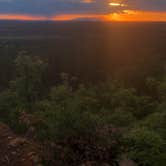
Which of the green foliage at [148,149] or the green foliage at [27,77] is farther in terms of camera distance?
the green foliage at [27,77]

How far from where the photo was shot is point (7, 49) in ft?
162

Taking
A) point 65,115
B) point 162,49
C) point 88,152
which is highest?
point 65,115

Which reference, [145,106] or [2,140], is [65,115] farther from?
[145,106]

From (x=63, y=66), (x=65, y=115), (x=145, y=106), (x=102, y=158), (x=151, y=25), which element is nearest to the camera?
(x=102, y=158)

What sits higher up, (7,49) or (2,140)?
(2,140)

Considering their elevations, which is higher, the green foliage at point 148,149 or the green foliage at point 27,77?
the green foliage at point 148,149

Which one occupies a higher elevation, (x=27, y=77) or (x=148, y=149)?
(x=148, y=149)

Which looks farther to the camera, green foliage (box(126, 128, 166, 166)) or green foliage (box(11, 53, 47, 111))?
green foliage (box(11, 53, 47, 111))

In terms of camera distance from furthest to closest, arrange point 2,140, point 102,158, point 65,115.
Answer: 1. point 2,140
2. point 65,115
3. point 102,158

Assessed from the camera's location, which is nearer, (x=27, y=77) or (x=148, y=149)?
(x=148, y=149)

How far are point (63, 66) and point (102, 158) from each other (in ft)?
133

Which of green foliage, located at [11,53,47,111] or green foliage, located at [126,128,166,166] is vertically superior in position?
green foliage, located at [126,128,166,166]

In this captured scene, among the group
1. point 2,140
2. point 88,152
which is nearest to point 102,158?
point 88,152

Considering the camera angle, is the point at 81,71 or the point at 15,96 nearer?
the point at 15,96
